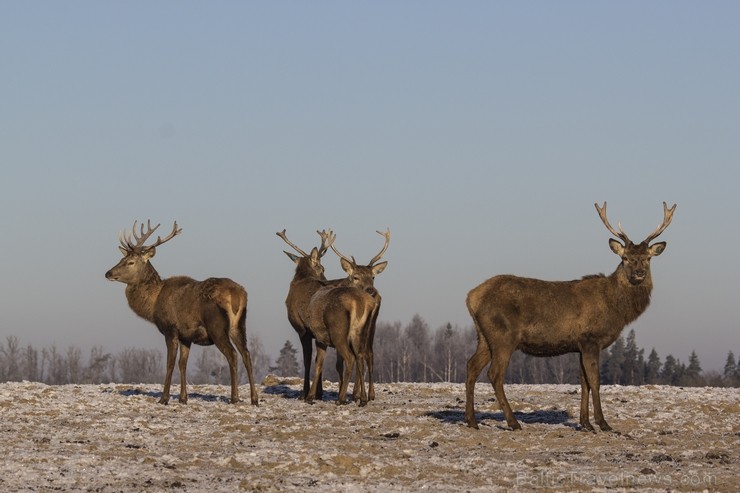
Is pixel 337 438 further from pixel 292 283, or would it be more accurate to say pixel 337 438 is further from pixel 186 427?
pixel 292 283

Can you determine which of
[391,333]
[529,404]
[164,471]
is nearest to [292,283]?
[529,404]

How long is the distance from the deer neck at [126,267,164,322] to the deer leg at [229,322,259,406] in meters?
2.04

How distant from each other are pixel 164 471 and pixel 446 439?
4.21 meters

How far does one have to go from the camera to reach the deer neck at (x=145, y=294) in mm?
20359

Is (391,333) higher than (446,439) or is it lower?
higher

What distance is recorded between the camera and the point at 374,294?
20.1 meters

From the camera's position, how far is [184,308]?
1941 centimetres

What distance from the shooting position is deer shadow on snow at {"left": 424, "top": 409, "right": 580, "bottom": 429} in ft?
55.0

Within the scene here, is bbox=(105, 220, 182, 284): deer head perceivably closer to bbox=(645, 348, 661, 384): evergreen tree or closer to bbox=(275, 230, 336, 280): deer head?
bbox=(275, 230, 336, 280): deer head

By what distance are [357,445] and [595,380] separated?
13.5 feet

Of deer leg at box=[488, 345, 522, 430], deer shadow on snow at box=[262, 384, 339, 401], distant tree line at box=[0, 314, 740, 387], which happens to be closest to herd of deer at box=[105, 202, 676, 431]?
deer leg at box=[488, 345, 522, 430]

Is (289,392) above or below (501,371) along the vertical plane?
below

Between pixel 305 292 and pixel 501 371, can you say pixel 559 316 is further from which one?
pixel 305 292

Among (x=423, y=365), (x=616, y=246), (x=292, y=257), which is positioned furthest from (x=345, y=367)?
(x=423, y=365)
